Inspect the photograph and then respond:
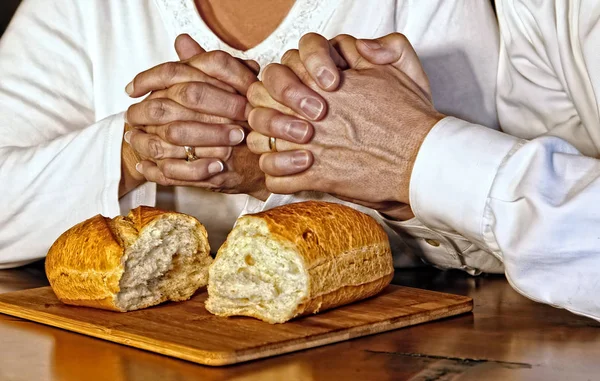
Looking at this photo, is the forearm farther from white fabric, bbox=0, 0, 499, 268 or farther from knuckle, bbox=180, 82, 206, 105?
knuckle, bbox=180, 82, 206, 105

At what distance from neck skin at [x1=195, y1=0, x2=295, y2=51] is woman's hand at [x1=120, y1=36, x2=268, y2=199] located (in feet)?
0.73

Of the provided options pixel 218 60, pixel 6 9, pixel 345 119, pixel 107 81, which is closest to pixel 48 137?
pixel 107 81

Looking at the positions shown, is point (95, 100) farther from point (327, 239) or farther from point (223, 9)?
point (327, 239)

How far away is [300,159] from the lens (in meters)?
1.18

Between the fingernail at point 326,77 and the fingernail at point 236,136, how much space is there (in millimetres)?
186

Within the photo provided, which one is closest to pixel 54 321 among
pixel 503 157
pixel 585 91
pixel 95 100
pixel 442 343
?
pixel 442 343

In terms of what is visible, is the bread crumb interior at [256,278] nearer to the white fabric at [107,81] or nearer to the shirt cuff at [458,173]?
the shirt cuff at [458,173]

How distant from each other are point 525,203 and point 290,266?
0.92 feet

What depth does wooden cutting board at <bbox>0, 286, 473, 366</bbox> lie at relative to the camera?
847 millimetres

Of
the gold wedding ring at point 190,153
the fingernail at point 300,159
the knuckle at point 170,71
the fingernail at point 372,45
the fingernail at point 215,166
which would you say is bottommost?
the fingernail at point 215,166

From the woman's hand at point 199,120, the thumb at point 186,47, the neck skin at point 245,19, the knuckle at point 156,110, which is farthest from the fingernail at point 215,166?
the neck skin at point 245,19

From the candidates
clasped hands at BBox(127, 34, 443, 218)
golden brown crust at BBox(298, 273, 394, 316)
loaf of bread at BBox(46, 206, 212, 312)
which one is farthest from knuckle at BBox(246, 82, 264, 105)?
golden brown crust at BBox(298, 273, 394, 316)

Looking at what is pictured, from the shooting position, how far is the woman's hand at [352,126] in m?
1.14

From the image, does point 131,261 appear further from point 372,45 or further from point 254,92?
point 372,45
